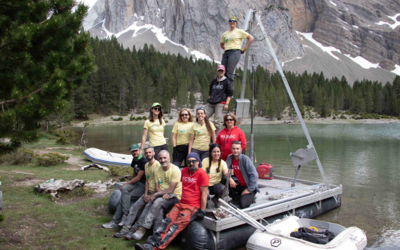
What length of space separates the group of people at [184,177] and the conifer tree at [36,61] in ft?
7.40

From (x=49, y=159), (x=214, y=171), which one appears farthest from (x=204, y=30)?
(x=214, y=171)

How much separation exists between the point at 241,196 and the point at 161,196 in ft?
5.57

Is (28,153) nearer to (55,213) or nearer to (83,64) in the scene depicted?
(55,213)

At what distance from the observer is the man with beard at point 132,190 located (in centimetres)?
647

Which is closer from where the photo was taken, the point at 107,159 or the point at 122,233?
the point at 122,233

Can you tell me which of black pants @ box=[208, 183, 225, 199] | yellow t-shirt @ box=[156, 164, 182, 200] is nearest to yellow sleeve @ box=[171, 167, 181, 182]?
yellow t-shirt @ box=[156, 164, 182, 200]

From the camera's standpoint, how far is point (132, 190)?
6.66 metres

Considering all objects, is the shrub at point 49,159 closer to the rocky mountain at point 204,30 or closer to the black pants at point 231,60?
the black pants at point 231,60

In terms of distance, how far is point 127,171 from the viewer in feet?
41.1

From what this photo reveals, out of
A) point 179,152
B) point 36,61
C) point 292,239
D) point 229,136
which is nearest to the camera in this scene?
point 36,61

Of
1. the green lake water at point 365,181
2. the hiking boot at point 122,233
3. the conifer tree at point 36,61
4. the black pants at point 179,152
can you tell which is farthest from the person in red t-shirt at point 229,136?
the green lake water at point 365,181

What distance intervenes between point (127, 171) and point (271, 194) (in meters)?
6.90

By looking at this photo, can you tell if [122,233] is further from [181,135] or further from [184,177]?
[181,135]

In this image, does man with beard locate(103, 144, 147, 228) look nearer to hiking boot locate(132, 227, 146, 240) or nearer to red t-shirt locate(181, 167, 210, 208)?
hiking boot locate(132, 227, 146, 240)
